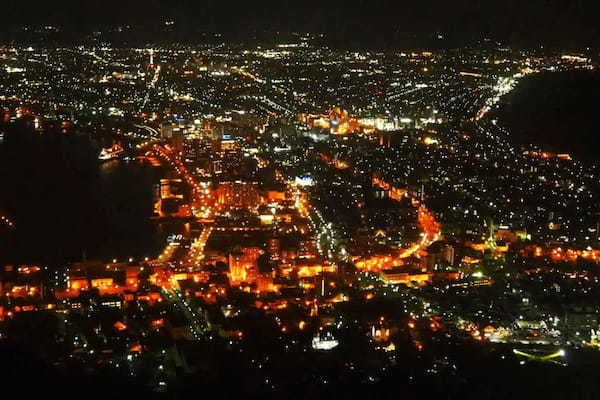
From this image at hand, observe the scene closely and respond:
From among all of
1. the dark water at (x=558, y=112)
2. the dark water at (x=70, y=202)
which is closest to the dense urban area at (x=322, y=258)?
the dark water at (x=70, y=202)

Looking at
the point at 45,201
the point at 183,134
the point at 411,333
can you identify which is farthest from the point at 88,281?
the point at 183,134

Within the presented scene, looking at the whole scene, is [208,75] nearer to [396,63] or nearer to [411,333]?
[396,63]

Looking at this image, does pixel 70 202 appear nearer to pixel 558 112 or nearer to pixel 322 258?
pixel 322 258

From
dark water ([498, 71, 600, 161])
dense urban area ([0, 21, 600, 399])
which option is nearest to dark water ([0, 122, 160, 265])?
dense urban area ([0, 21, 600, 399])

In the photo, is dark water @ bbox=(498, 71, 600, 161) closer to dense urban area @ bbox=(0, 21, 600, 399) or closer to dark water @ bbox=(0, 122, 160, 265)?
dense urban area @ bbox=(0, 21, 600, 399)

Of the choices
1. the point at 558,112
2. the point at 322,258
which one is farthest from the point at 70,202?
the point at 558,112
